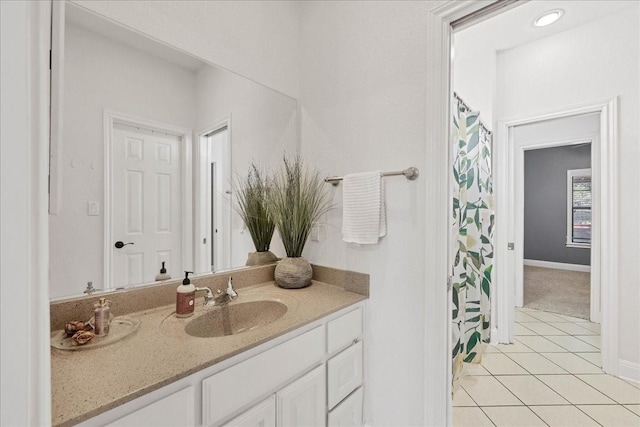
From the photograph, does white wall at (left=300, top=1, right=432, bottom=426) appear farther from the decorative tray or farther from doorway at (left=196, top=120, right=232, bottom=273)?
the decorative tray

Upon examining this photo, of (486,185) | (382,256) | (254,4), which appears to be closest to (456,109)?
(486,185)

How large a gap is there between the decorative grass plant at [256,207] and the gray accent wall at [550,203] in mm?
6106

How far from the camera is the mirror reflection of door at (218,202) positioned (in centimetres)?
145

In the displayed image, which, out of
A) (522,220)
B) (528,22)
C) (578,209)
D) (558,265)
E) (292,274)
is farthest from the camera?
(558,265)

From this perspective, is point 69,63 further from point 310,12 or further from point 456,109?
point 456,109

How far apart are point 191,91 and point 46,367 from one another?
4.26ft

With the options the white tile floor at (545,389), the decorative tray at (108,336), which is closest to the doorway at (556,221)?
Answer: the white tile floor at (545,389)

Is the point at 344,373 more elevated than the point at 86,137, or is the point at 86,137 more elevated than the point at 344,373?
the point at 86,137

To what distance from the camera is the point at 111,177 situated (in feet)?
3.70

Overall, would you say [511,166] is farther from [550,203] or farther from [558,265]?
[558,265]

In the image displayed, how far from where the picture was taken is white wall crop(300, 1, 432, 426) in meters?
1.31

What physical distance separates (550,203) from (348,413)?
6255 mm

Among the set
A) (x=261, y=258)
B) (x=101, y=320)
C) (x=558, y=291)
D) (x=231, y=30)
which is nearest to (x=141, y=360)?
(x=101, y=320)

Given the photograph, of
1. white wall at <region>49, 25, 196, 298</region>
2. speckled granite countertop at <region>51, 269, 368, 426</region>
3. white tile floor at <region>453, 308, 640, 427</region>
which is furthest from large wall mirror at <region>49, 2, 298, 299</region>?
white tile floor at <region>453, 308, 640, 427</region>
